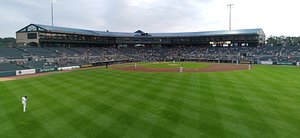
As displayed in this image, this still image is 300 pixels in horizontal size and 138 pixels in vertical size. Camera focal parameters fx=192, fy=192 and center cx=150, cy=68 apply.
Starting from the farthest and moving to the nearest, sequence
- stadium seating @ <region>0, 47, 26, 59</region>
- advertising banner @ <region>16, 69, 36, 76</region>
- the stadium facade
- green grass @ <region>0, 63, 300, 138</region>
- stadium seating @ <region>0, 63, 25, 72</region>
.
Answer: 1. the stadium facade
2. stadium seating @ <region>0, 47, 26, 59</region>
3. advertising banner @ <region>16, 69, 36, 76</region>
4. stadium seating @ <region>0, 63, 25, 72</region>
5. green grass @ <region>0, 63, 300, 138</region>

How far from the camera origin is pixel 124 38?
8950 centimetres

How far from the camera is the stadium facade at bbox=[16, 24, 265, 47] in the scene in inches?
2311

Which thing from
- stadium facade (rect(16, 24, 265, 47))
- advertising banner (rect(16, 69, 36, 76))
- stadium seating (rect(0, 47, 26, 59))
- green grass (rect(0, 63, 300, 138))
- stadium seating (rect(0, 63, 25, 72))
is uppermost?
stadium facade (rect(16, 24, 265, 47))

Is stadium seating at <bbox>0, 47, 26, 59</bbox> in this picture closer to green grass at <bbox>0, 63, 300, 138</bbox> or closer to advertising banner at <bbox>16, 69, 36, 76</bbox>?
advertising banner at <bbox>16, 69, 36, 76</bbox>

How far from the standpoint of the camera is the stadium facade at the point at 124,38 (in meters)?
58.7

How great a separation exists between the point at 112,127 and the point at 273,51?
7067 centimetres

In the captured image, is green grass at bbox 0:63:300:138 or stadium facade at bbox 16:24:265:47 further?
stadium facade at bbox 16:24:265:47

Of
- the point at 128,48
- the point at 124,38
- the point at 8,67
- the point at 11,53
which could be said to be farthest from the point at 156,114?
the point at 128,48

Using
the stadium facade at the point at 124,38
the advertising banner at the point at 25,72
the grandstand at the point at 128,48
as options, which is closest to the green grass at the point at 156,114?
the advertising banner at the point at 25,72

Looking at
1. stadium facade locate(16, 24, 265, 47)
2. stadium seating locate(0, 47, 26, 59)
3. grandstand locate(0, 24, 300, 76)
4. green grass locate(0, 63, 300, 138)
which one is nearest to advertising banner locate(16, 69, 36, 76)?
grandstand locate(0, 24, 300, 76)

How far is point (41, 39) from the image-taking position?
58.5 m

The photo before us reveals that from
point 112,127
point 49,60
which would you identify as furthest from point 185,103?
point 49,60

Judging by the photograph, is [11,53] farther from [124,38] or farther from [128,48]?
[128,48]

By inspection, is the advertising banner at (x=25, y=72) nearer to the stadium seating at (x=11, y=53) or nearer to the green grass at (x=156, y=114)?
the stadium seating at (x=11, y=53)
